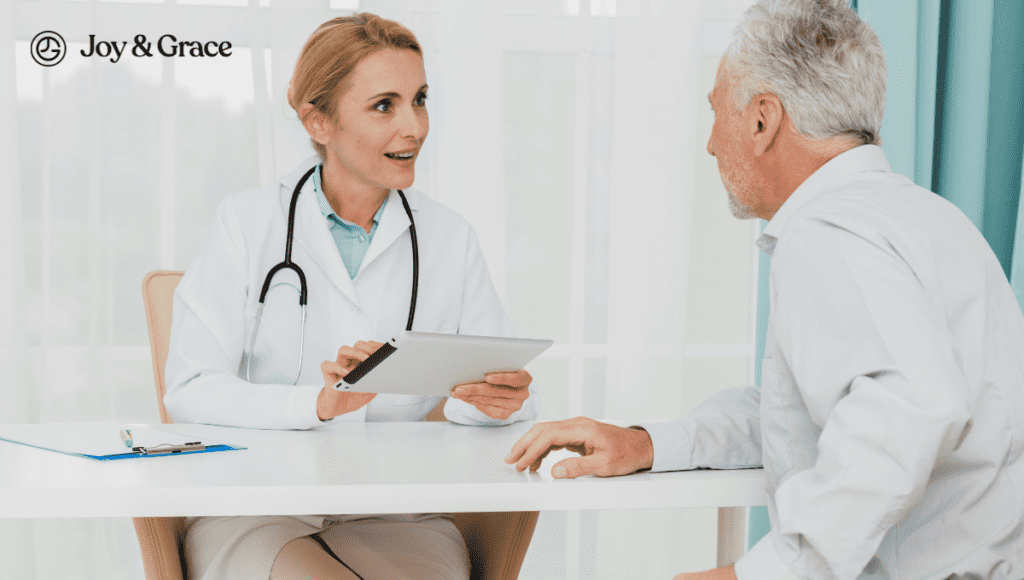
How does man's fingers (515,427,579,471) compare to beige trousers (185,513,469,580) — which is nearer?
man's fingers (515,427,579,471)

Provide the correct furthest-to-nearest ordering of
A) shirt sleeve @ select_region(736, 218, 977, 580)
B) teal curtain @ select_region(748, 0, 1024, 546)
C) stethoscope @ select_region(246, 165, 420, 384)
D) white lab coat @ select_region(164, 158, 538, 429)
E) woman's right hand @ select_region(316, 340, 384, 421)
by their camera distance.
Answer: teal curtain @ select_region(748, 0, 1024, 546)
stethoscope @ select_region(246, 165, 420, 384)
white lab coat @ select_region(164, 158, 538, 429)
woman's right hand @ select_region(316, 340, 384, 421)
shirt sleeve @ select_region(736, 218, 977, 580)

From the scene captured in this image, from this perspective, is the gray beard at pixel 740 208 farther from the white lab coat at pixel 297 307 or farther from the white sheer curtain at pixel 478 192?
the white sheer curtain at pixel 478 192

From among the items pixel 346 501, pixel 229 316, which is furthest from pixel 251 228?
pixel 346 501

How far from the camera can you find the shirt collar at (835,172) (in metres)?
0.92

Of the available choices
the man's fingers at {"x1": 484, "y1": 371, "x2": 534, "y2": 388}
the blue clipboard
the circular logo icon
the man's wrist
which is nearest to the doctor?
the man's fingers at {"x1": 484, "y1": 371, "x2": 534, "y2": 388}

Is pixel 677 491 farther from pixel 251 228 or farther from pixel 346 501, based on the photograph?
pixel 251 228

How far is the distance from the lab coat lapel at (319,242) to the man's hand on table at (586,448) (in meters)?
0.58

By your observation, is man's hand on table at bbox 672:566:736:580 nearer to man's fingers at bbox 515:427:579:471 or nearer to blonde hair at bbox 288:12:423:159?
man's fingers at bbox 515:427:579:471

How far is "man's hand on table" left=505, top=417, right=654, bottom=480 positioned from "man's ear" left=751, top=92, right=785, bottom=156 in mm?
389

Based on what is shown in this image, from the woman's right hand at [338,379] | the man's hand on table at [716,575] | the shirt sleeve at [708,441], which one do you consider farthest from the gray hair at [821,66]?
the woman's right hand at [338,379]

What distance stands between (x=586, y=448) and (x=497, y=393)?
28 centimetres

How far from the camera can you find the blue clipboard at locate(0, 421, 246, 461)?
978 mm

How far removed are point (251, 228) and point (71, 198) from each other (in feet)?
3.15

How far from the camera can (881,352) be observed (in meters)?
0.70
